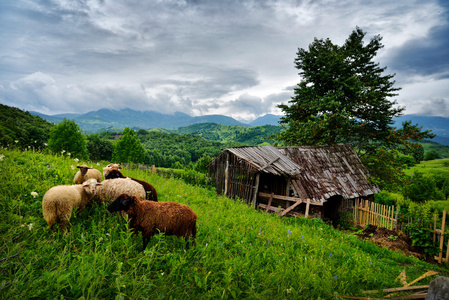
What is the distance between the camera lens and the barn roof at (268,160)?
12415 mm

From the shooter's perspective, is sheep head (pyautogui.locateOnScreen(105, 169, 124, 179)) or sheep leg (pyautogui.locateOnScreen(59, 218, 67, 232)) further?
sheep head (pyautogui.locateOnScreen(105, 169, 124, 179))

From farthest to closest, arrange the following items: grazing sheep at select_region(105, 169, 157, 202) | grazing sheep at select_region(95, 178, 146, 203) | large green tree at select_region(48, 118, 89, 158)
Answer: large green tree at select_region(48, 118, 89, 158)
grazing sheep at select_region(105, 169, 157, 202)
grazing sheep at select_region(95, 178, 146, 203)

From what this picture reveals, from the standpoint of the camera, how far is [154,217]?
359 cm

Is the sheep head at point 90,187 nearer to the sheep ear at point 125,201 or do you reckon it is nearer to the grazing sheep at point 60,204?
the grazing sheep at point 60,204

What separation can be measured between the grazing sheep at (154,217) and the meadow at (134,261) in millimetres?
187

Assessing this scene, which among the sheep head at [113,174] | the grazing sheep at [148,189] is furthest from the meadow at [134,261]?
the grazing sheep at [148,189]

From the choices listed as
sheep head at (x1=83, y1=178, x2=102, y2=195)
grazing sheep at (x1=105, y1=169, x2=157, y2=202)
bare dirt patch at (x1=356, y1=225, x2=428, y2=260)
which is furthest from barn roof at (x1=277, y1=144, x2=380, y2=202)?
sheep head at (x1=83, y1=178, x2=102, y2=195)

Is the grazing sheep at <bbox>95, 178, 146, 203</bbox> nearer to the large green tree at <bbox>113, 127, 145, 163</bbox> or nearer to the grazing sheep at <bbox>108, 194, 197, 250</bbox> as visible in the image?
the grazing sheep at <bbox>108, 194, 197, 250</bbox>

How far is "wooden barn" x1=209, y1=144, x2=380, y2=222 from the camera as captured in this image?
1285 cm

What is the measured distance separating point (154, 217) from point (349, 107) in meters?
20.5

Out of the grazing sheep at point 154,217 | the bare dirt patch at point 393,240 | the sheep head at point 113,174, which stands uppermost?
the sheep head at point 113,174

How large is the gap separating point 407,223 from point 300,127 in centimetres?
1117

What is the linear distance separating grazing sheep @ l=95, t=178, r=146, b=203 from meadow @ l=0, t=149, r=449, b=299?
235 mm

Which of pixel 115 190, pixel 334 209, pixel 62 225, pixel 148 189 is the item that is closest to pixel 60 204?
pixel 62 225
